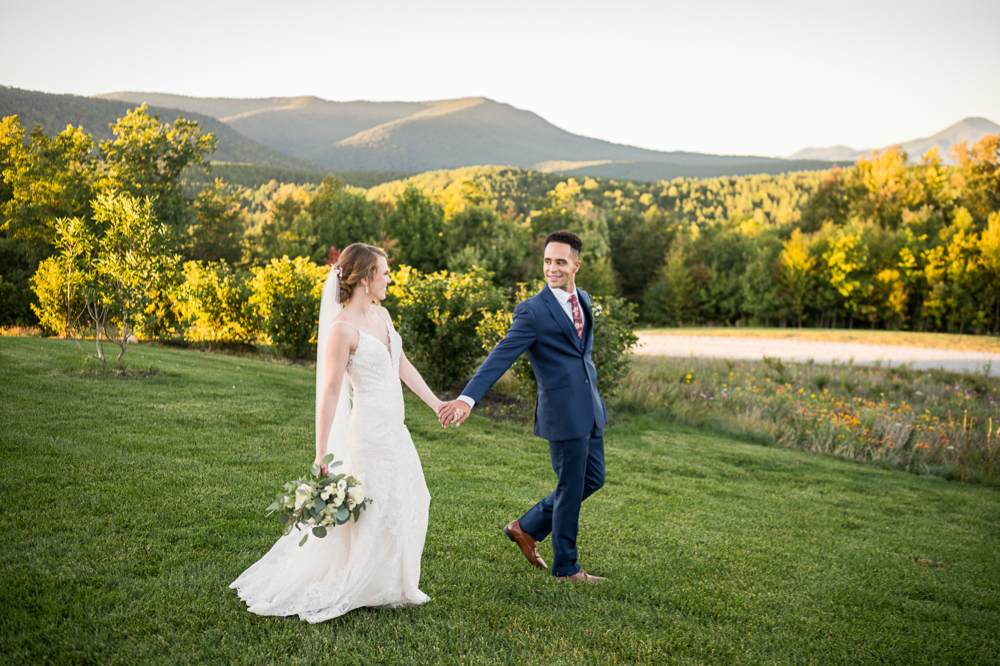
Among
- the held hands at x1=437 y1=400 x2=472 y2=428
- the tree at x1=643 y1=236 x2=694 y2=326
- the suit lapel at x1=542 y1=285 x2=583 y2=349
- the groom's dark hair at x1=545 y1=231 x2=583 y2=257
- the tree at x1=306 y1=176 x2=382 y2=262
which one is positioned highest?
the tree at x1=306 y1=176 x2=382 y2=262

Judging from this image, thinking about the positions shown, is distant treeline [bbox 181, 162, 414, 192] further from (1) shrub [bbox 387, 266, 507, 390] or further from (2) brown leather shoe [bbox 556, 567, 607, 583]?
(2) brown leather shoe [bbox 556, 567, 607, 583]

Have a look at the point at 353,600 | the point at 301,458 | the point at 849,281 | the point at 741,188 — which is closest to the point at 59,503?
the point at 301,458

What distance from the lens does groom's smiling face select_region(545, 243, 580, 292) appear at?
4.18 meters

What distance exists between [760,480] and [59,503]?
25.0 feet

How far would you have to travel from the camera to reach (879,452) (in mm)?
9781

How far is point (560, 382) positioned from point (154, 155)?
37891mm

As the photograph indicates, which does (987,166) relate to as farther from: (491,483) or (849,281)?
(491,483)

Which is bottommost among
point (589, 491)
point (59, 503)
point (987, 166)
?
point (59, 503)

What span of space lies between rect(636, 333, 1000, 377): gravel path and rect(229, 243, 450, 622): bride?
15.7m

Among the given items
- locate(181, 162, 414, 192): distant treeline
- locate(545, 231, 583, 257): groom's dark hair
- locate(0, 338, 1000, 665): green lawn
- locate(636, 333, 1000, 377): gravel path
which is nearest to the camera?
locate(0, 338, 1000, 665): green lawn

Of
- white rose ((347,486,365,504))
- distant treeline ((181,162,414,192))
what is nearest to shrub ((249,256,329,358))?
white rose ((347,486,365,504))

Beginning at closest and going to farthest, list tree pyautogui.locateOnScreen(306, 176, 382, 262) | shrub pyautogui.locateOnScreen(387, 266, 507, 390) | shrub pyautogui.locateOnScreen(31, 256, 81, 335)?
shrub pyautogui.locateOnScreen(387, 266, 507, 390)
shrub pyautogui.locateOnScreen(31, 256, 81, 335)
tree pyautogui.locateOnScreen(306, 176, 382, 262)

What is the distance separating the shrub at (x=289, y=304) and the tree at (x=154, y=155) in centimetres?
2176

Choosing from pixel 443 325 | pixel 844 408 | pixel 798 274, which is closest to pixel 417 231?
pixel 798 274
